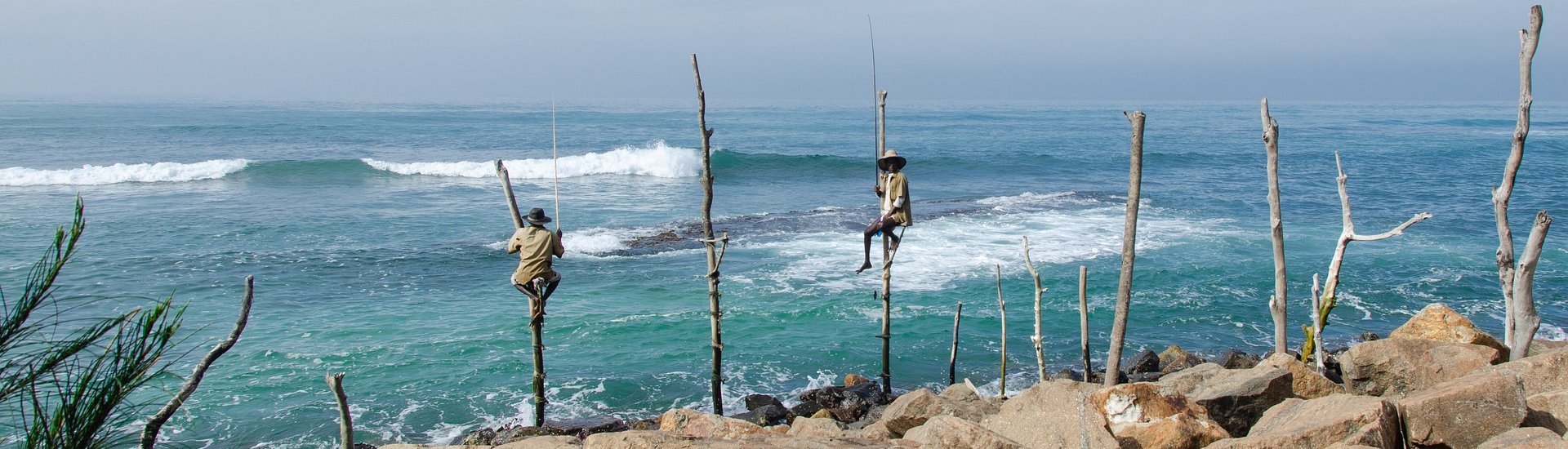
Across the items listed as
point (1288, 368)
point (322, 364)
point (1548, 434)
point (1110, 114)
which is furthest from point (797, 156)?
point (1110, 114)

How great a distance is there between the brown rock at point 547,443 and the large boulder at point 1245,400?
16.7 feet

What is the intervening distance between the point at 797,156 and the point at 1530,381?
36.6 meters

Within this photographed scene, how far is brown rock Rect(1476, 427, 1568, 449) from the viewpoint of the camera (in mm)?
5559

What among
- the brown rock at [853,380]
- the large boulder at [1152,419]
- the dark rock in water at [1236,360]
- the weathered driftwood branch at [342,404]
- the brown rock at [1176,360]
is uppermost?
the weathered driftwood branch at [342,404]

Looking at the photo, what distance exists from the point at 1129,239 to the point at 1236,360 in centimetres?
515

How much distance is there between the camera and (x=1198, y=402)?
8.27 m

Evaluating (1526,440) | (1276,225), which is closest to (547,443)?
(1526,440)

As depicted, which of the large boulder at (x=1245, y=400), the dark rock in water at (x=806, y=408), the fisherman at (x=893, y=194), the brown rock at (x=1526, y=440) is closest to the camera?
the brown rock at (x=1526, y=440)

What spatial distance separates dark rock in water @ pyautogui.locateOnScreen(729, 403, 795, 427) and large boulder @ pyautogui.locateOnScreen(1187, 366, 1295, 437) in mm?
4725

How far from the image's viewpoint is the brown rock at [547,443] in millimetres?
7570

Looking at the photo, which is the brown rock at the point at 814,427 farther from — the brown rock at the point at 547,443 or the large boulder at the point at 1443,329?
the large boulder at the point at 1443,329

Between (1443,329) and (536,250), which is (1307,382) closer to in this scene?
(1443,329)

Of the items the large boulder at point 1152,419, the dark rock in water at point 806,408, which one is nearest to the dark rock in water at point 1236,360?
the dark rock in water at point 806,408

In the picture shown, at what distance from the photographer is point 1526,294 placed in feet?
Answer: 32.7
